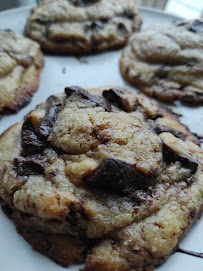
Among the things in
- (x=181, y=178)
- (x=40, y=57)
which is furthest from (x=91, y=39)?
(x=181, y=178)

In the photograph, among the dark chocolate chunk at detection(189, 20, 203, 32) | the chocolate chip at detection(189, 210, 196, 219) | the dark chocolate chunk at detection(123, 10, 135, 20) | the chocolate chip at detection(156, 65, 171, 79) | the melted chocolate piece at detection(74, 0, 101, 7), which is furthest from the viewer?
the dark chocolate chunk at detection(123, 10, 135, 20)

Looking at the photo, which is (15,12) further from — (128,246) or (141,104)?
(128,246)

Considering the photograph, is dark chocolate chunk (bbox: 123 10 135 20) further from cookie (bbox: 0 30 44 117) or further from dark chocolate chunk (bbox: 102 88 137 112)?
dark chocolate chunk (bbox: 102 88 137 112)

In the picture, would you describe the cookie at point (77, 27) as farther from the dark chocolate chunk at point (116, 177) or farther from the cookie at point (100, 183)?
the dark chocolate chunk at point (116, 177)

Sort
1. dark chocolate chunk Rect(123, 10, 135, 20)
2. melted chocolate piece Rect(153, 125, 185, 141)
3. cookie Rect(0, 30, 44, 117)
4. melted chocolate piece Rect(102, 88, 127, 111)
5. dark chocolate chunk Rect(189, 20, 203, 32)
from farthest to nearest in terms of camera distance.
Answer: dark chocolate chunk Rect(123, 10, 135, 20) → dark chocolate chunk Rect(189, 20, 203, 32) → cookie Rect(0, 30, 44, 117) → melted chocolate piece Rect(102, 88, 127, 111) → melted chocolate piece Rect(153, 125, 185, 141)

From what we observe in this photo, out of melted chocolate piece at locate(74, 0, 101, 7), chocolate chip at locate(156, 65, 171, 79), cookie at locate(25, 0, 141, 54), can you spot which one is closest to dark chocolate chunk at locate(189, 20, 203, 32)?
chocolate chip at locate(156, 65, 171, 79)

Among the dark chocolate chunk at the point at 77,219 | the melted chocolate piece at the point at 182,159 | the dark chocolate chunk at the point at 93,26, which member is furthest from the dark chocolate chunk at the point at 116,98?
the dark chocolate chunk at the point at 93,26

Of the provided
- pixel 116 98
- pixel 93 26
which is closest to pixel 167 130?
pixel 116 98
